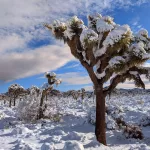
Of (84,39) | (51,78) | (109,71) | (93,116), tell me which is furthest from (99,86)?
(51,78)

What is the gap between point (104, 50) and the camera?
1046 centimetres

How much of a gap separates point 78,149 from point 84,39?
3772mm

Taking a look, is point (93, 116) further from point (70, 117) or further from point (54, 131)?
point (70, 117)

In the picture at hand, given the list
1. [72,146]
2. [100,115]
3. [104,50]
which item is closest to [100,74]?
[104,50]

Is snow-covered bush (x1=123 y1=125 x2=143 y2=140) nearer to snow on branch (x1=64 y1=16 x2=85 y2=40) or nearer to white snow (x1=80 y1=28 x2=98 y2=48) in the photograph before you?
white snow (x1=80 y1=28 x2=98 y2=48)

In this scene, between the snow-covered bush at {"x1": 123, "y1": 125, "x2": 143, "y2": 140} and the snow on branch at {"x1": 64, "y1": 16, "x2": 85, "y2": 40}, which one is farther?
the snow-covered bush at {"x1": 123, "y1": 125, "x2": 143, "y2": 140}

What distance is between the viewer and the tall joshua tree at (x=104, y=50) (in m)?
10.1

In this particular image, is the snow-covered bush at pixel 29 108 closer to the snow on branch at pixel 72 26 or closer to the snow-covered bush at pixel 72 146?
the snow on branch at pixel 72 26

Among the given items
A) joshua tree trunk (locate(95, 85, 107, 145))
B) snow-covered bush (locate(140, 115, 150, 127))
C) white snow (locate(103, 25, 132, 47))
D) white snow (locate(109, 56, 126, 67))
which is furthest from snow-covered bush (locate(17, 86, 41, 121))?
white snow (locate(103, 25, 132, 47))

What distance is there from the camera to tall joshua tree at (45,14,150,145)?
1009cm

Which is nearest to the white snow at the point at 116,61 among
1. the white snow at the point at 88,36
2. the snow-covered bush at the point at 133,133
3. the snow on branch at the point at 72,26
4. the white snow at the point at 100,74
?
the white snow at the point at 100,74

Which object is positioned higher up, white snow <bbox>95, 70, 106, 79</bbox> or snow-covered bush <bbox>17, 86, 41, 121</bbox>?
white snow <bbox>95, 70, 106, 79</bbox>

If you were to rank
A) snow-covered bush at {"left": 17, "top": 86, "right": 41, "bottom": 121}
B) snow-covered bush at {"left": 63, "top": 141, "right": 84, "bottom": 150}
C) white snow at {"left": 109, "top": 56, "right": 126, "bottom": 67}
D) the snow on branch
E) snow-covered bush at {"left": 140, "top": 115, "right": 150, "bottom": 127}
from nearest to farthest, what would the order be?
snow-covered bush at {"left": 63, "top": 141, "right": 84, "bottom": 150}, white snow at {"left": 109, "top": 56, "right": 126, "bottom": 67}, the snow on branch, snow-covered bush at {"left": 140, "top": 115, "right": 150, "bottom": 127}, snow-covered bush at {"left": 17, "top": 86, "right": 41, "bottom": 121}

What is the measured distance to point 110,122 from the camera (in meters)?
14.2
